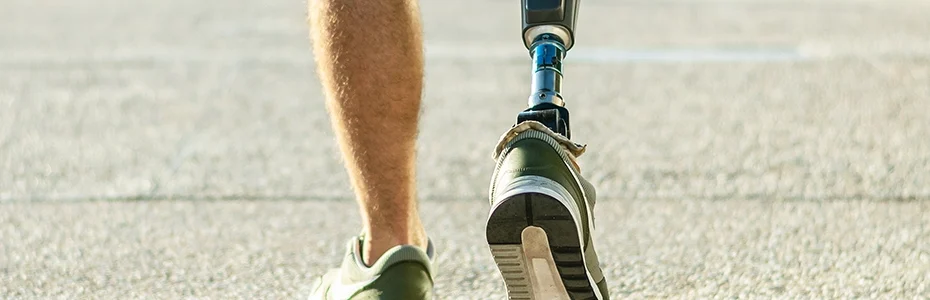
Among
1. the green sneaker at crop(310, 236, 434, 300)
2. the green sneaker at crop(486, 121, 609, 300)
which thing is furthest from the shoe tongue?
the green sneaker at crop(486, 121, 609, 300)

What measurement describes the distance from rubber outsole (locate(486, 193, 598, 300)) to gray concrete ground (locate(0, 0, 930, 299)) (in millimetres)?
789

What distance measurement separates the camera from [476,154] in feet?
15.6

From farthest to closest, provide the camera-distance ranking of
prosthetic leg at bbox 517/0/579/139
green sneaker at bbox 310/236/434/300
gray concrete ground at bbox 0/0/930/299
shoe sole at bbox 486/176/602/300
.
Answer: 1. gray concrete ground at bbox 0/0/930/299
2. green sneaker at bbox 310/236/434/300
3. prosthetic leg at bbox 517/0/579/139
4. shoe sole at bbox 486/176/602/300

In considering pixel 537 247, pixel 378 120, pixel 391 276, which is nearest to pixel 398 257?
pixel 391 276

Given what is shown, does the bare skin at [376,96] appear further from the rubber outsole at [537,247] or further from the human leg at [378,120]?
the rubber outsole at [537,247]

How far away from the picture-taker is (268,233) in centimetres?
377

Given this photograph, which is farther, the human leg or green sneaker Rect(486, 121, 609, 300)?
the human leg

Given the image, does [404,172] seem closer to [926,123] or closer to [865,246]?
[865,246]

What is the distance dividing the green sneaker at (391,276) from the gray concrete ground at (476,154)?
0.42m

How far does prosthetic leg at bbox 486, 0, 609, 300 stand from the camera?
2.22m

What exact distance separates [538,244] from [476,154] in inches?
98.1

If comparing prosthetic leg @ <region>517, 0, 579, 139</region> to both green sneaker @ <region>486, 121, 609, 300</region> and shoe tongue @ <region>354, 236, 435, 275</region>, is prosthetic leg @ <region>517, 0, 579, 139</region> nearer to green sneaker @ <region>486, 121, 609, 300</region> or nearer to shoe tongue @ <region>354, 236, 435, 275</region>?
green sneaker @ <region>486, 121, 609, 300</region>

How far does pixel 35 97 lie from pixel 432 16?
299 cm

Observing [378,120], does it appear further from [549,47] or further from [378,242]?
[549,47]
